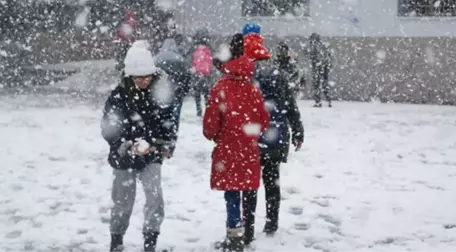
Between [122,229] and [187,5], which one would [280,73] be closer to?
[122,229]

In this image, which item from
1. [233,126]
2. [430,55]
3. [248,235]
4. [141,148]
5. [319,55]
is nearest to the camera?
[141,148]

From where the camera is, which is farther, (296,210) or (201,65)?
(201,65)

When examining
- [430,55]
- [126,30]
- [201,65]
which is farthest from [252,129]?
[126,30]

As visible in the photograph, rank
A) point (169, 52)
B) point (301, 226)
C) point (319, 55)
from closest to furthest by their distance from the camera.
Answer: point (301, 226), point (169, 52), point (319, 55)

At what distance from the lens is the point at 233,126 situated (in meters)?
4.68

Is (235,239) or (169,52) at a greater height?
(169,52)

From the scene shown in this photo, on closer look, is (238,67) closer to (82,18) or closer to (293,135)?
(293,135)

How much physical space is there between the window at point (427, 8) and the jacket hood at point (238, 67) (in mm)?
12032

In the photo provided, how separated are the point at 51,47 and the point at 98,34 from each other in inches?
109

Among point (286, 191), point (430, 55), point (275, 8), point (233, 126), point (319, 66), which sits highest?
point (275, 8)

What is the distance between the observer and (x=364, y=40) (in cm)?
1591

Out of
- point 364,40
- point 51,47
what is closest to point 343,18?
point 364,40

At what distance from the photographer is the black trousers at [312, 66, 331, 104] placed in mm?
15016

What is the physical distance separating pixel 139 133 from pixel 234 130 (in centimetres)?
70
